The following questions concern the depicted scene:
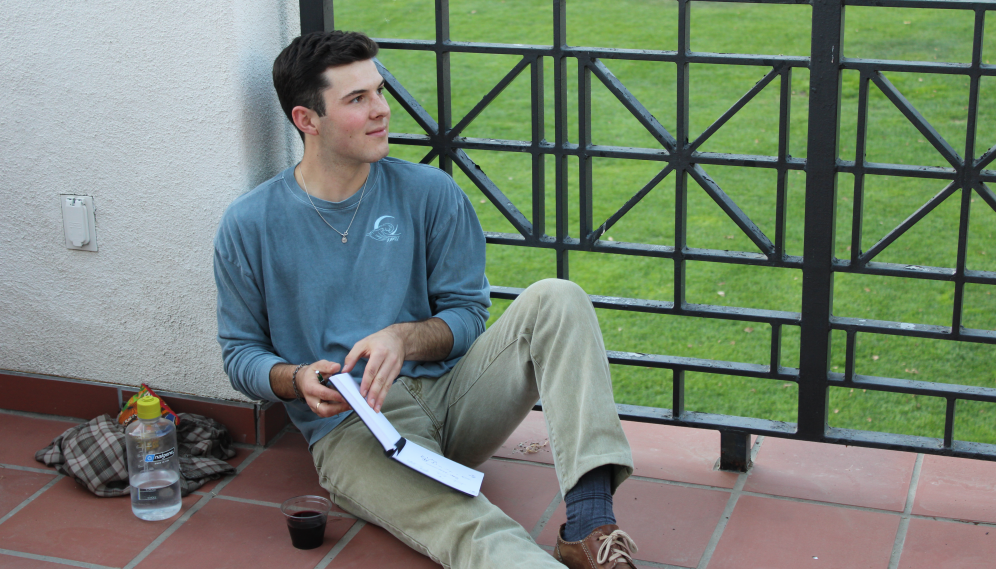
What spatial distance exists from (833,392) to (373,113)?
8.15 ft

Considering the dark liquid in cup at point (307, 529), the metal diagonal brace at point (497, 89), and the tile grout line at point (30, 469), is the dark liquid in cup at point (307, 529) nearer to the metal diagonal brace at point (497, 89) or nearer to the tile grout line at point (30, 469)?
the tile grout line at point (30, 469)

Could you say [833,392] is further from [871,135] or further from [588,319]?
[871,135]

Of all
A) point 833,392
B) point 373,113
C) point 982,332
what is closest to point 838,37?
point 982,332

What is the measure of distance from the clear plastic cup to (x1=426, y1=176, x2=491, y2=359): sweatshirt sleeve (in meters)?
0.54

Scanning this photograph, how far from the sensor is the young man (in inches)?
91.0

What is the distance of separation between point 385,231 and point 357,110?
32 cm

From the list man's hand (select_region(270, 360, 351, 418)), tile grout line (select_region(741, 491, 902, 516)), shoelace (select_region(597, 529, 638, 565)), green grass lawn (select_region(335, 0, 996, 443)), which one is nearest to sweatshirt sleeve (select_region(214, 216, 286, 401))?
man's hand (select_region(270, 360, 351, 418))

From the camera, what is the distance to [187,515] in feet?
8.58

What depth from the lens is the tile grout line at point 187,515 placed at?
242 cm

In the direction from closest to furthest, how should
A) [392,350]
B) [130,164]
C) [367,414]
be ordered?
1. [367,414]
2. [392,350]
3. [130,164]

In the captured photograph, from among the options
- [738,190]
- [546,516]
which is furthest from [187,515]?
[738,190]

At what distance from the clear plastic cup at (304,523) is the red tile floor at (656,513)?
0.10 ft

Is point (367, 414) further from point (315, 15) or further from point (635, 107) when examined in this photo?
point (315, 15)

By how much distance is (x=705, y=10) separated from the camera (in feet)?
28.7
